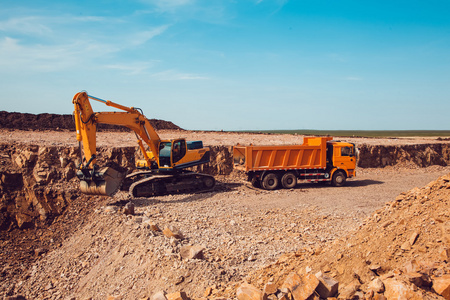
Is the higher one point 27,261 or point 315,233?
point 315,233

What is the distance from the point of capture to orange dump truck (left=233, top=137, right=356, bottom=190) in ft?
53.9

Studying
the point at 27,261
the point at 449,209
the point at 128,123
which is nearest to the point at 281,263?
the point at 449,209

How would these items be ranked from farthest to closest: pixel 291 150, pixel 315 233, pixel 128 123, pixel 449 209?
pixel 291 150, pixel 128 123, pixel 315 233, pixel 449 209

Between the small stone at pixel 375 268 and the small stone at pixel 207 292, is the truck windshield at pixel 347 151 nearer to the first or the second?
the small stone at pixel 375 268

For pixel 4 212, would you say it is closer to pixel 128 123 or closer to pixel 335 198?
pixel 128 123

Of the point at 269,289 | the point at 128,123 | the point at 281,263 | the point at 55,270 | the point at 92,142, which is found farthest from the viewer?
the point at 128,123

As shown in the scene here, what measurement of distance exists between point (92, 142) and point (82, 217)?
2.94m

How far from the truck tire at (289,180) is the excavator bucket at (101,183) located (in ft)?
27.1

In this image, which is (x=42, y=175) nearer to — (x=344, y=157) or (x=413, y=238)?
(x=344, y=157)

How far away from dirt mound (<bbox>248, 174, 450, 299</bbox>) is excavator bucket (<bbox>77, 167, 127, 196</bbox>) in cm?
704

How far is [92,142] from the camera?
12.3m

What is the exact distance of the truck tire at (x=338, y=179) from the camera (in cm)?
1752

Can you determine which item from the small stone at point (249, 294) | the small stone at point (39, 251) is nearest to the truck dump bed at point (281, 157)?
the small stone at point (39, 251)

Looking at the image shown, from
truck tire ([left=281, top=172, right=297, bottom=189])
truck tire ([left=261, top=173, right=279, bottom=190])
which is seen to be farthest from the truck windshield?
truck tire ([left=261, top=173, right=279, bottom=190])
